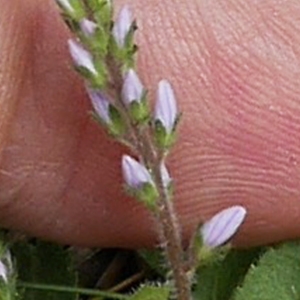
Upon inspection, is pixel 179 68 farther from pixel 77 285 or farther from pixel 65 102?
pixel 77 285

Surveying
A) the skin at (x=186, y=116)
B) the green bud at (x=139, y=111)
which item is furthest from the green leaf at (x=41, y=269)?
the green bud at (x=139, y=111)

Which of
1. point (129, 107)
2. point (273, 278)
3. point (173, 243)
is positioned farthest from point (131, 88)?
point (273, 278)

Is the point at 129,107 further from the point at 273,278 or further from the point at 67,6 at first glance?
the point at 273,278

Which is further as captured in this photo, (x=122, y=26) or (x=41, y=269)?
(x=41, y=269)

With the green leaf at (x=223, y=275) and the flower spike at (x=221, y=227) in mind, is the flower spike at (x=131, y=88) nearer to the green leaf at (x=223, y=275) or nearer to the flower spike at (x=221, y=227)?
the flower spike at (x=221, y=227)

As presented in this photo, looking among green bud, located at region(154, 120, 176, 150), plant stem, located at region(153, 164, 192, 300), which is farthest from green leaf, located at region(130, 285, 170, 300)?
green bud, located at region(154, 120, 176, 150)

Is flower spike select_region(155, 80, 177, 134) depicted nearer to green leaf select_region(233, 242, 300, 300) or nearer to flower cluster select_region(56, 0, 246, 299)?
flower cluster select_region(56, 0, 246, 299)
